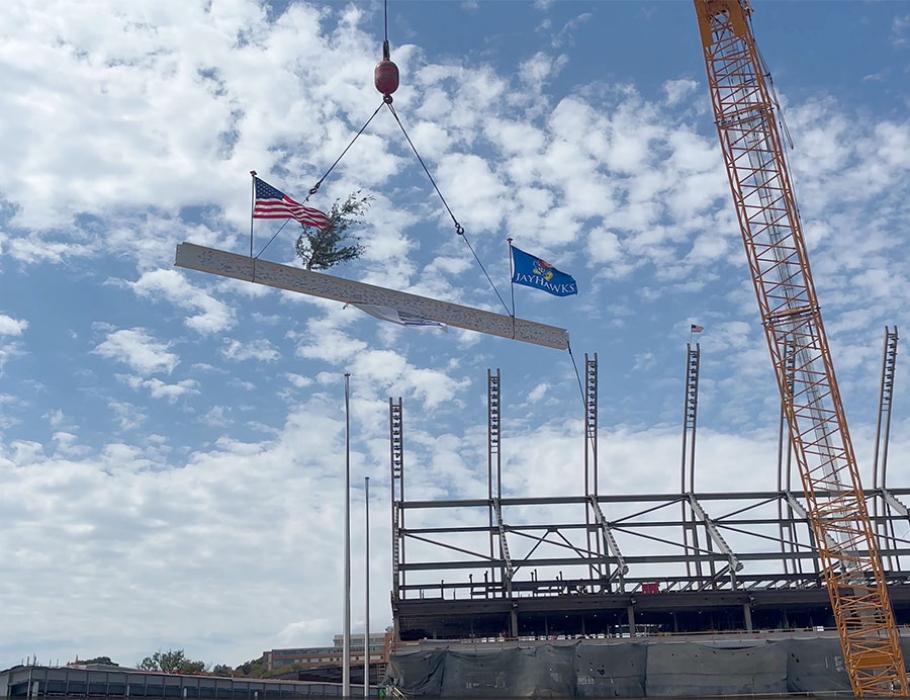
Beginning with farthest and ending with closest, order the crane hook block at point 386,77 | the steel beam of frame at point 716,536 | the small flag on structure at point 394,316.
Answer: the steel beam of frame at point 716,536 < the small flag on structure at point 394,316 < the crane hook block at point 386,77

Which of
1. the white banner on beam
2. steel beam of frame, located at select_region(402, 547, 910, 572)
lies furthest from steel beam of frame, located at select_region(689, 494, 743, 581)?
the white banner on beam

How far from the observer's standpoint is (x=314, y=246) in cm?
4409

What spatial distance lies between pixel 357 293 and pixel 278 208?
18.4ft

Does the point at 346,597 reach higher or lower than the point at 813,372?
lower

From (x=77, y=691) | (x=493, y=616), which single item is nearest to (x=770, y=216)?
(x=493, y=616)

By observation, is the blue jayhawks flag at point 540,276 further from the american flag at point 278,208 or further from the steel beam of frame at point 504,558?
the steel beam of frame at point 504,558

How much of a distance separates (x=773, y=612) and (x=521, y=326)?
45929mm

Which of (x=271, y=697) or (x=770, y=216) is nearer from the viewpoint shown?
(x=770, y=216)


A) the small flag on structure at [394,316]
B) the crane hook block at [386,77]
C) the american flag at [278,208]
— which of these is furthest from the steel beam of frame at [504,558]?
the crane hook block at [386,77]

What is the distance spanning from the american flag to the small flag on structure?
4.71m

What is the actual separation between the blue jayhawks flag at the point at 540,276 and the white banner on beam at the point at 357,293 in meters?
1.96

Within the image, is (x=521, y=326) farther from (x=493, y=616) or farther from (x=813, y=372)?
(x=493, y=616)

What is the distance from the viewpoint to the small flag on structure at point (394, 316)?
44.9m

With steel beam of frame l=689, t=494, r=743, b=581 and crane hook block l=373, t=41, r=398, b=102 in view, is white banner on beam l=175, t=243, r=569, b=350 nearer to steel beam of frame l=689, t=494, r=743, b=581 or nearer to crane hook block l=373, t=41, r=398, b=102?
crane hook block l=373, t=41, r=398, b=102
